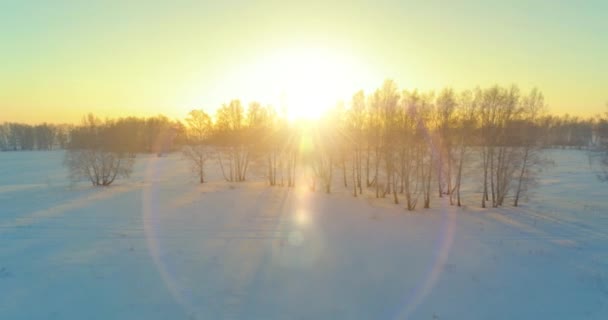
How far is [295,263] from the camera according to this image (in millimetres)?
10430

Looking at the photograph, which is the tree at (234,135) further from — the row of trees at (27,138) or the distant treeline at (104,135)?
the row of trees at (27,138)

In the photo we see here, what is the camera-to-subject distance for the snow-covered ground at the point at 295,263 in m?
7.75

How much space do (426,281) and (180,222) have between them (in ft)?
42.2

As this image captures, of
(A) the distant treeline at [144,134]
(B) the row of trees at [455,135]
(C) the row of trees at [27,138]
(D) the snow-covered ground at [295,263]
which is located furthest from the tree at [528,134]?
(C) the row of trees at [27,138]

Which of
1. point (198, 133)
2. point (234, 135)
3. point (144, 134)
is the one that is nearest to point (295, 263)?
point (234, 135)

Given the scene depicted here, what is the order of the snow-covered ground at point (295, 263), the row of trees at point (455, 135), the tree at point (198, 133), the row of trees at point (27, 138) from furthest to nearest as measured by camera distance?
the row of trees at point (27, 138) < the tree at point (198, 133) < the row of trees at point (455, 135) < the snow-covered ground at point (295, 263)

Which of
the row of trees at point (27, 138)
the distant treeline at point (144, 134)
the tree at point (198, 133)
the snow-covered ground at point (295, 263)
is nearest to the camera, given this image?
the snow-covered ground at point (295, 263)

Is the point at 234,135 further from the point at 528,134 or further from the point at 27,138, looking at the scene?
the point at 27,138

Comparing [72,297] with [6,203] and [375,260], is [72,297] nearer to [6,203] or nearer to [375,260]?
[375,260]

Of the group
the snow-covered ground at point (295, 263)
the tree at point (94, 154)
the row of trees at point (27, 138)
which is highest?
the row of trees at point (27, 138)

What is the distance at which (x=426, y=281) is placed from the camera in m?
9.17

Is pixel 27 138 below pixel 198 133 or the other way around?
the other way around

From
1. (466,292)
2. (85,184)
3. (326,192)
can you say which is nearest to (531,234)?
(466,292)

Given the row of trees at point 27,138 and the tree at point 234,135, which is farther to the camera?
the row of trees at point 27,138
